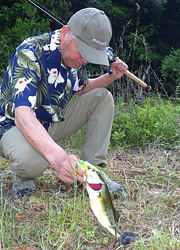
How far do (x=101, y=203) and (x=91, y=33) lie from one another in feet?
3.98

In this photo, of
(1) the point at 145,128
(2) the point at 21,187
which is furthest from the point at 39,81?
(1) the point at 145,128

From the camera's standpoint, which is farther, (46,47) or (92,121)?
(92,121)

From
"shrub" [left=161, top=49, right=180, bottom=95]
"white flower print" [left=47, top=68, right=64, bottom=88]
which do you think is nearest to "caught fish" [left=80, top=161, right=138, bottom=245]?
"white flower print" [left=47, top=68, right=64, bottom=88]

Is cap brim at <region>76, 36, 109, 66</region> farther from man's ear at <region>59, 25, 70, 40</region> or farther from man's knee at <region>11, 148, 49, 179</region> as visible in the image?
man's knee at <region>11, 148, 49, 179</region>

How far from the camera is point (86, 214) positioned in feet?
7.46

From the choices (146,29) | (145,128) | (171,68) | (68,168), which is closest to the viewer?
(68,168)

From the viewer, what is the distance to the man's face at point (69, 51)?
233 cm

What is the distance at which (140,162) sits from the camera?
3430mm

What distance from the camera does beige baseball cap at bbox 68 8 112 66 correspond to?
2.25 metres

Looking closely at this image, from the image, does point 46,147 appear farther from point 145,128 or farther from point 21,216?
point 145,128

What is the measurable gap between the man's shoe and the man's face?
42.5 inches

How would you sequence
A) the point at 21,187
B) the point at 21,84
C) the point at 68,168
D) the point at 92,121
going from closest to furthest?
the point at 68,168 < the point at 21,84 < the point at 21,187 < the point at 92,121

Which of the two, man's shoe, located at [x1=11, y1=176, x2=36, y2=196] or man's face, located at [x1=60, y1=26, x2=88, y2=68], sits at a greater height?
man's face, located at [x1=60, y1=26, x2=88, y2=68]

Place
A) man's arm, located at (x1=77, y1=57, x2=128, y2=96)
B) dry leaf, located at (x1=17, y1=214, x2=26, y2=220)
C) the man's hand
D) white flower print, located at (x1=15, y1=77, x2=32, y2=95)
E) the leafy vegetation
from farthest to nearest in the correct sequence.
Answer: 1. man's arm, located at (x1=77, y1=57, x2=128, y2=96)
2. dry leaf, located at (x1=17, y1=214, x2=26, y2=220)
3. white flower print, located at (x1=15, y1=77, x2=32, y2=95)
4. the leafy vegetation
5. the man's hand
